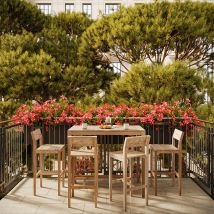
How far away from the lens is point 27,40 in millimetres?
17516

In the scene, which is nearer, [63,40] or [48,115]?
[48,115]

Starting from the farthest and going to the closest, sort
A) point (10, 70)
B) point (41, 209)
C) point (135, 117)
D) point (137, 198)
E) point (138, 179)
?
point (10, 70) → point (135, 117) → point (138, 179) → point (137, 198) → point (41, 209)

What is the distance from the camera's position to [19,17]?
1858cm

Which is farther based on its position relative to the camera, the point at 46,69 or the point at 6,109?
the point at 46,69

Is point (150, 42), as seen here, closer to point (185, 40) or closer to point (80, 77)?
point (185, 40)

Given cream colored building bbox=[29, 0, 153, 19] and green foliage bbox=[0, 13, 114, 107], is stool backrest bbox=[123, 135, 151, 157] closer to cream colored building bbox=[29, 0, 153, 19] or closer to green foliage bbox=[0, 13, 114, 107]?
green foliage bbox=[0, 13, 114, 107]

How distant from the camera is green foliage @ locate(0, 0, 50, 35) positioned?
18016 mm

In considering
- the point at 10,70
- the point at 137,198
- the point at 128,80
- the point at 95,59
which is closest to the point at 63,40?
the point at 95,59

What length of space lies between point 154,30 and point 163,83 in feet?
7.93

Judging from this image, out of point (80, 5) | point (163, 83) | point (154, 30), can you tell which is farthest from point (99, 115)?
point (80, 5)

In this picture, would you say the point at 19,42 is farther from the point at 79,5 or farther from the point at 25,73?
the point at 79,5

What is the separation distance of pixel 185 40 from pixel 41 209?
1260 centimetres

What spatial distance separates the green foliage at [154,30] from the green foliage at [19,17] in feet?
8.90

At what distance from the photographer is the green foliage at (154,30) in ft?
53.9
